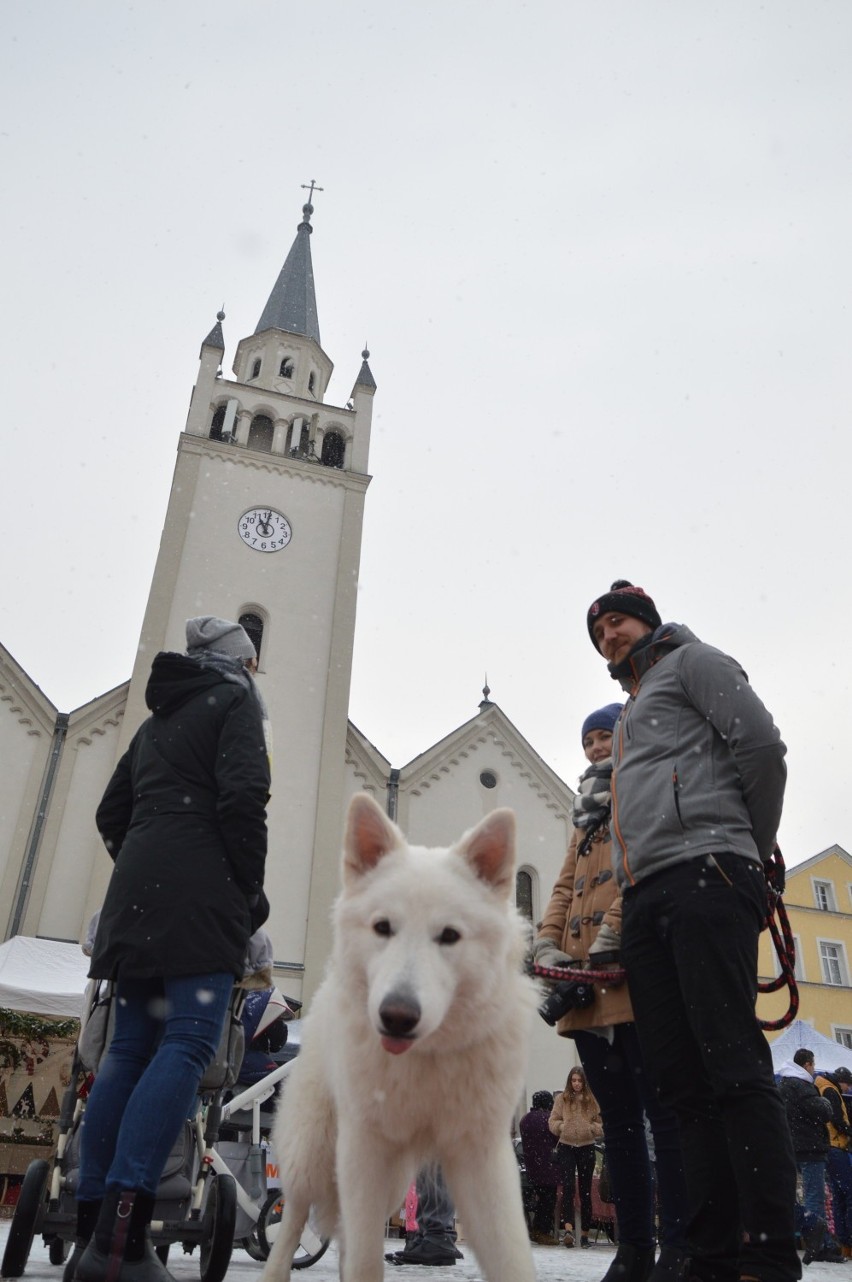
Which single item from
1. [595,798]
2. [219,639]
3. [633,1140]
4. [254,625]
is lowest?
[633,1140]

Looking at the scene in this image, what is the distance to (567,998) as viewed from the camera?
145 inches

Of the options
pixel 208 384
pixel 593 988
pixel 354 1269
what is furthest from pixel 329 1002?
pixel 208 384

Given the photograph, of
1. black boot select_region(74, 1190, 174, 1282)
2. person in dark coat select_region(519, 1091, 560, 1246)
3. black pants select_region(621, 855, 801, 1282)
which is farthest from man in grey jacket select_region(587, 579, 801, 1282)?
person in dark coat select_region(519, 1091, 560, 1246)

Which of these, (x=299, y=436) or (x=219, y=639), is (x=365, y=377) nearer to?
(x=299, y=436)

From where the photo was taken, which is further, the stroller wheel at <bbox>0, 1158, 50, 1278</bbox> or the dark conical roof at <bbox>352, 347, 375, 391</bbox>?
→ the dark conical roof at <bbox>352, 347, 375, 391</bbox>

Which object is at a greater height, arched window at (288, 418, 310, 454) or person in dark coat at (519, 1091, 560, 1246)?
arched window at (288, 418, 310, 454)

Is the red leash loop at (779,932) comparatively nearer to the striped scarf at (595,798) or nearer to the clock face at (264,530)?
the striped scarf at (595,798)

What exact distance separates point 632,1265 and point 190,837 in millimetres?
2202

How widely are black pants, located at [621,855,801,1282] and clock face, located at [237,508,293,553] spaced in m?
20.5

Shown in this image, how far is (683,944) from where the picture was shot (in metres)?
2.81

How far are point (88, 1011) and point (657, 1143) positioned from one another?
7.58ft

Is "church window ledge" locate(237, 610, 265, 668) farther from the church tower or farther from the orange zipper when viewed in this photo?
the orange zipper

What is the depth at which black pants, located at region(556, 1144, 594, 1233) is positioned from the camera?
1045cm

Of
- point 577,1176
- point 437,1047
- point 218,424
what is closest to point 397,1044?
point 437,1047
